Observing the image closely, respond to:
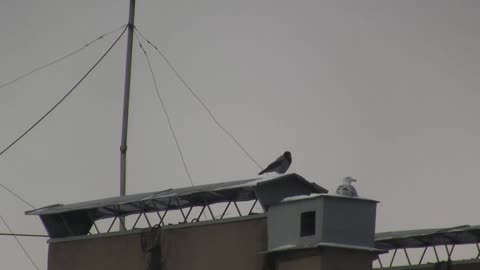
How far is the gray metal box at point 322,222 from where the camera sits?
4712 centimetres

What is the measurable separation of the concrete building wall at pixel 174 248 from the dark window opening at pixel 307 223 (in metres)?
1.25

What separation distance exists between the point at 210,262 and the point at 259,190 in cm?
271

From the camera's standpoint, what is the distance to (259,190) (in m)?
48.8

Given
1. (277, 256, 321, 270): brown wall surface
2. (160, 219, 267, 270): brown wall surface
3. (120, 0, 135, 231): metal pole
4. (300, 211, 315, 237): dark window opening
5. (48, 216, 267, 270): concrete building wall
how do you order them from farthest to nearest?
1. (120, 0, 135, 231): metal pole
2. (48, 216, 267, 270): concrete building wall
3. (160, 219, 267, 270): brown wall surface
4. (300, 211, 315, 237): dark window opening
5. (277, 256, 321, 270): brown wall surface

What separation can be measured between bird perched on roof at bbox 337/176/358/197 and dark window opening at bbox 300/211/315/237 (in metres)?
1.04

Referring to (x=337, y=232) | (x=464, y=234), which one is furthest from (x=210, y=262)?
(x=464, y=234)

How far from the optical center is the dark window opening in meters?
47.8

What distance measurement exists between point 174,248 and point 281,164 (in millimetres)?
4153

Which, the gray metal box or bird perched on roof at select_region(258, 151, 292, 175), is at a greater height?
bird perched on roof at select_region(258, 151, 292, 175)

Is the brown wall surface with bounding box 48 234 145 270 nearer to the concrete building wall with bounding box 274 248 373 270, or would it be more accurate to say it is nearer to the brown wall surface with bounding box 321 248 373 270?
the concrete building wall with bounding box 274 248 373 270

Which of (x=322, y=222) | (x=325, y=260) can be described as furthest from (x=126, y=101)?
(x=325, y=260)

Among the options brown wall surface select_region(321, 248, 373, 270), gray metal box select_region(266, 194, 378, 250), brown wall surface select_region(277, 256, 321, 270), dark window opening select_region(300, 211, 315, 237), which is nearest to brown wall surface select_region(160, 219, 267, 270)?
gray metal box select_region(266, 194, 378, 250)

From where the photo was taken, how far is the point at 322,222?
47062 mm

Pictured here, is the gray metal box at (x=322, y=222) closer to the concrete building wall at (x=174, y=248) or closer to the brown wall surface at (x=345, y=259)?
the brown wall surface at (x=345, y=259)
